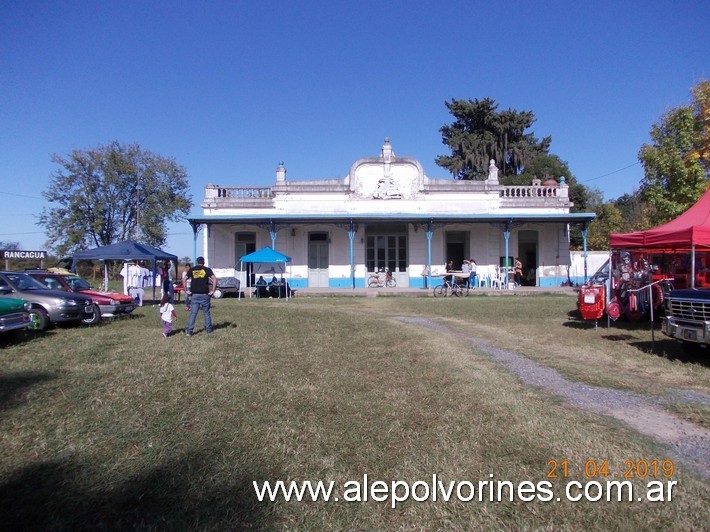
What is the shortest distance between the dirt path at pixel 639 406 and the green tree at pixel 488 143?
39.4m

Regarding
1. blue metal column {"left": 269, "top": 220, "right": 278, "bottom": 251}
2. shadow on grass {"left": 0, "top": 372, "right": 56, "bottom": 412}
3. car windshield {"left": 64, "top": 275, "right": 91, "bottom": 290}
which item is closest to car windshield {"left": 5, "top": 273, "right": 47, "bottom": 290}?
car windshield {"left": 64, "top": 275, "right": 91, "bottom": 290}

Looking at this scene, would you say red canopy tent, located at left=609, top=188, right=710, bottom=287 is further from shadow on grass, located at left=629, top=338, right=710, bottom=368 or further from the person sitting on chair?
the person sitting on chair

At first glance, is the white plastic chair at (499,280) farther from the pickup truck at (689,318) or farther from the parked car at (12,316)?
the parked car at (12,316)

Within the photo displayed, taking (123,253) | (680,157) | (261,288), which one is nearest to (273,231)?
(261,288)

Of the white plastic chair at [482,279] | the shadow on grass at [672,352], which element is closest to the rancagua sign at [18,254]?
the white plastic chair at [482,279]

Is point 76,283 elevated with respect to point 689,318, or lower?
elevated

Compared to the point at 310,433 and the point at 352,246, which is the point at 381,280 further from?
the point at 310,433

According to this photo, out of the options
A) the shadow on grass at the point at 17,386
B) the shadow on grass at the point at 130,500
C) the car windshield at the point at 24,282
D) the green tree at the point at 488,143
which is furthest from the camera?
the green tree at the point at 488,143

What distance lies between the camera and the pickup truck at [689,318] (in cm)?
655

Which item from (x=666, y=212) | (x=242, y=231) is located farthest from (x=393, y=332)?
(x=242, y=231)

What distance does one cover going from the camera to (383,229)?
84.9ft

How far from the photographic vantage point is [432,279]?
83.1ft

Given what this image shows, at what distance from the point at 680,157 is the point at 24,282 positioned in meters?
21.9

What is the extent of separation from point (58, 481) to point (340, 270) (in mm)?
22674
